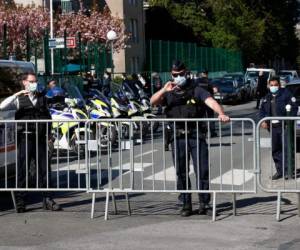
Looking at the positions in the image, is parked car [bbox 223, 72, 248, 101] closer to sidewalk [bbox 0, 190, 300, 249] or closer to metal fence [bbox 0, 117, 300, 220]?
metal fence [bbox 0, 117, 300, 220]

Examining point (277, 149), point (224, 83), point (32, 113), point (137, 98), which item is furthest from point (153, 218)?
point (224, 83)

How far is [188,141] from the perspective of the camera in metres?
9.59

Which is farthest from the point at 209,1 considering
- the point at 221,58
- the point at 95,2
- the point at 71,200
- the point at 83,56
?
the point at 71,200

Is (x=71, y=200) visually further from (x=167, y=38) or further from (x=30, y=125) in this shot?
(x=167, y=38)

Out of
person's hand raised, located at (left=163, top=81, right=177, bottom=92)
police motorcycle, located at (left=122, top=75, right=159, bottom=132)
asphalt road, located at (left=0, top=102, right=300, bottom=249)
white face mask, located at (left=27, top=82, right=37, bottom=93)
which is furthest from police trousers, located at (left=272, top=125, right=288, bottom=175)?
police motorcycle, located at (left=122, top=75, right=159, bottom=132)

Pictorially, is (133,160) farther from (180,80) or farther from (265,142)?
(265,142)

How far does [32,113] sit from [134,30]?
51932 millimetres

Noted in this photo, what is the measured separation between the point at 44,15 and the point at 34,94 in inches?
1489

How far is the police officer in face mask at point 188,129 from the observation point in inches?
375

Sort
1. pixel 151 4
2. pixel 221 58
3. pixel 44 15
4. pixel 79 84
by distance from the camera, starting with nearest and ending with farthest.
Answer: pixel 79 84 → pixel 44 15 → pixel 221 58 → pixel 151 4

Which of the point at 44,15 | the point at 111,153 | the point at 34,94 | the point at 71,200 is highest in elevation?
the point at 44,15

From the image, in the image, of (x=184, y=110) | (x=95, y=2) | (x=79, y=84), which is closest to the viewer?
(x=184, y=110)

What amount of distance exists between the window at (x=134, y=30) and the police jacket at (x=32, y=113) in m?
50.7

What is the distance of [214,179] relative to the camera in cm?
1055
